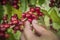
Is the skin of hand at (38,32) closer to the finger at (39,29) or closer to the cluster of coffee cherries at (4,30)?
the finger at (39,29)

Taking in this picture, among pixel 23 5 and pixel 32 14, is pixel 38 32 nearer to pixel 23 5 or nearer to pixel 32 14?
pixel 32 14

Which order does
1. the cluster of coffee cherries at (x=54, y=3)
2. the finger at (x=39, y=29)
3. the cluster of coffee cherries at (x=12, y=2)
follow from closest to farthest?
the finger at (x=39, y=29)
the cluster of coffee cherries at (x=12, y=2)
the cluster of coffee cherries at (x=54, y=3)

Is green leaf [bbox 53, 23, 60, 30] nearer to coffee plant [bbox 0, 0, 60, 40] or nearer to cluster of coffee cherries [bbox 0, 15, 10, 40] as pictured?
coffee plant [bbox 0, 0, 60, 40]

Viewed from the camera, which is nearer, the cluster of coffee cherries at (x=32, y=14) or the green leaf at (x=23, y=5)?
the cluster of coffee cherries at (x=32, y=14)

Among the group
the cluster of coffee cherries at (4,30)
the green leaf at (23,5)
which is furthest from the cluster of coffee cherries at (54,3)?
the cluster of coffee cherries at (4,30)

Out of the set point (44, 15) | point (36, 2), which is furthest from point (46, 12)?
point (36, 2)

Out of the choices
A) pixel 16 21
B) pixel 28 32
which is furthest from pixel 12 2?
pixel 28 32

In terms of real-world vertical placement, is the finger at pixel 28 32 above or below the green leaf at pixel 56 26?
above

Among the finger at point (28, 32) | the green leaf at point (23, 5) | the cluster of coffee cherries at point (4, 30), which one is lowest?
the cluster of coffee cherries at point (4, 30)

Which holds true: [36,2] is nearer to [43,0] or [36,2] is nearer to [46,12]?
[43,0]

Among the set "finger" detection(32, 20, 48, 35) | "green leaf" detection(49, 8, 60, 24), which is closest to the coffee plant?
"green leaf" detection(49, 8, 60, 24)

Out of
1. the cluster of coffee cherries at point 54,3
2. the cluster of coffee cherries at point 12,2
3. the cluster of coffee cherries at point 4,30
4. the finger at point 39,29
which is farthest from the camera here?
the cluster of coffee cherries at point 54,3

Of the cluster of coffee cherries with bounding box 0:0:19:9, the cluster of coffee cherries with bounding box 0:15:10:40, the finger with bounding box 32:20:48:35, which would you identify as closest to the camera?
the finger with bounding box 32:20:48:35
